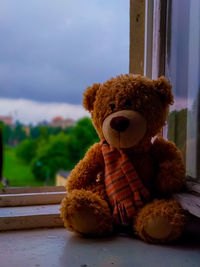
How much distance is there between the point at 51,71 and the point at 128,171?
464 mm

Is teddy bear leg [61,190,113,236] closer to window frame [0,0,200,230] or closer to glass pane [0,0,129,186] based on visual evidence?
window frame [0,0,200,230]

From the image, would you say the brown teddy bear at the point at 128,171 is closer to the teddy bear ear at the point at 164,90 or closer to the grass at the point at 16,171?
the teddy bear ear at the point at 164,90

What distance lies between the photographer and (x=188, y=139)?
94cm

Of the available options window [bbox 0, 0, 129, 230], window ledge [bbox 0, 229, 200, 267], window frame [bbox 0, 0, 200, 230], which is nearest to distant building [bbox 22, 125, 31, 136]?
window [bbox 0, 0, 129, 230]

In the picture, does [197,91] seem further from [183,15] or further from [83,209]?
[83,209]

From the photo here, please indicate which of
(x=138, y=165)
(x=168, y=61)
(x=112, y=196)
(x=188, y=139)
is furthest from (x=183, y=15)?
(x=112, y=196)

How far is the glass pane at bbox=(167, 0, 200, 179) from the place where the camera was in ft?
2.96

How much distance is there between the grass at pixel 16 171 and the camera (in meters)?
1.00

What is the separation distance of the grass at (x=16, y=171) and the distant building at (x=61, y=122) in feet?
0.56

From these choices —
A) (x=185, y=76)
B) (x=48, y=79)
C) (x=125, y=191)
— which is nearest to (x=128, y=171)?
(x=125, y=191)

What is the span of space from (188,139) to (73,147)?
424 mm

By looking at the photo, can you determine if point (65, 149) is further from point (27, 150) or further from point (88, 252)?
point (88, 252)

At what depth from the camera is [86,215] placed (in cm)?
81

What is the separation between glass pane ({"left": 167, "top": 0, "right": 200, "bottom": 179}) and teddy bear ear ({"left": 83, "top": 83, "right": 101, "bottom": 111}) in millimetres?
264
